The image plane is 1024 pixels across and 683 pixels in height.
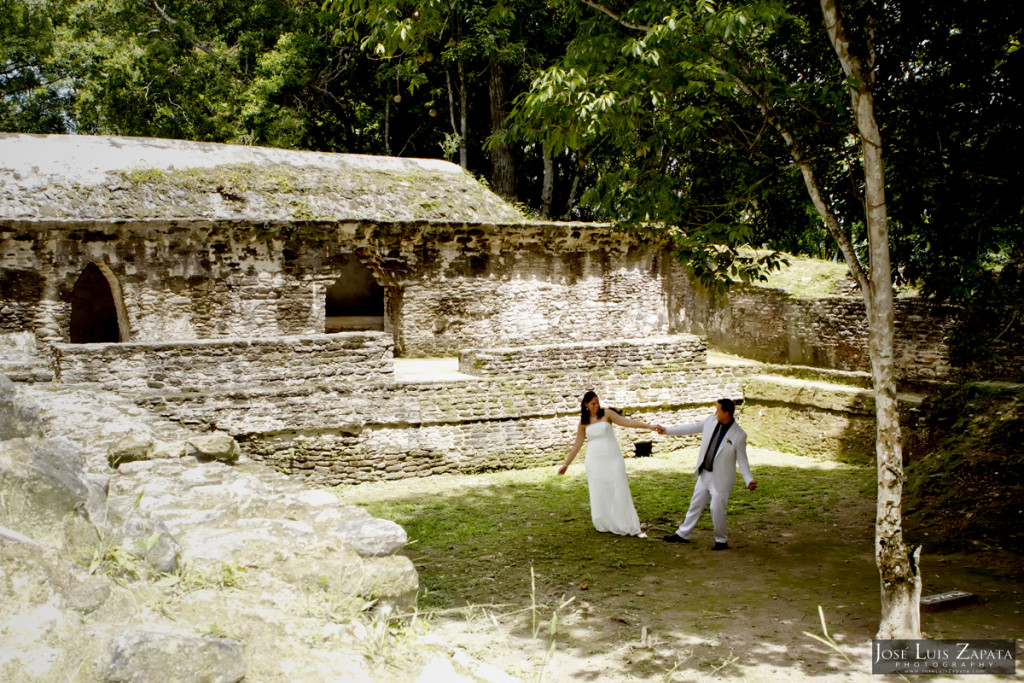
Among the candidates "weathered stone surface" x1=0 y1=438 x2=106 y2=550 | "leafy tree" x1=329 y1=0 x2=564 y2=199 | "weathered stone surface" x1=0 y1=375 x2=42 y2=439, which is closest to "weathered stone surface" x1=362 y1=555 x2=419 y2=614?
"weathered stone surface" x1=0 y1=438 x2=106 y2=550

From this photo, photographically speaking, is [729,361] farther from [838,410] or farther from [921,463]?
[921,463]

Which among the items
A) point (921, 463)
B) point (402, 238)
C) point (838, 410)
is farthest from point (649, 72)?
point (402, 238)

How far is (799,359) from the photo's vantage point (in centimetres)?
1386

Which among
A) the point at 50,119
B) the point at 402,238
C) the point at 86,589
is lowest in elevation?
the point at 86,589

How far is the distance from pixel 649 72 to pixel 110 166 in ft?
33.4

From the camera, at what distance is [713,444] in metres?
8.02

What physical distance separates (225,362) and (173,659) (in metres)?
7.92

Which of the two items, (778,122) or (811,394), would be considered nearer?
(778,122)

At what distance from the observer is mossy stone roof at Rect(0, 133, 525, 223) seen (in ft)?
41.0

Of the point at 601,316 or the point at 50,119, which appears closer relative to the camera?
the point at 601,316

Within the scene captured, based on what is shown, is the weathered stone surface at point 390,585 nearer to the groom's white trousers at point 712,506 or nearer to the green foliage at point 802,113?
the green foliage at point 802,113

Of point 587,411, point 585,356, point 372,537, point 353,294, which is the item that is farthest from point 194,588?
point 353,294

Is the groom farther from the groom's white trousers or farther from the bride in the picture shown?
the bride

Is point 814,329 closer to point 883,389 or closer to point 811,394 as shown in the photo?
point 811,394
